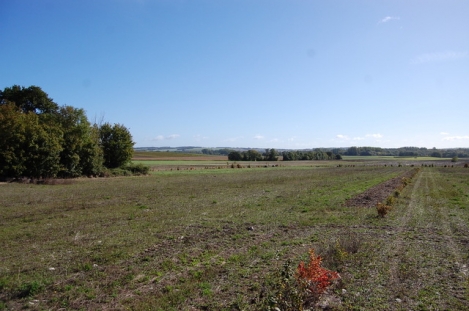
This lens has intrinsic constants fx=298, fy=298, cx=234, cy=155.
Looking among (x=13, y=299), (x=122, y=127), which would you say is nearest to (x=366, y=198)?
(x=13, y=299)

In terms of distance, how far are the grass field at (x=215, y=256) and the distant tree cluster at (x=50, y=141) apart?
19.8 m

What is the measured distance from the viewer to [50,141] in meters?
35.2

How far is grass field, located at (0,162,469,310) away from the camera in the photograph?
6258mm

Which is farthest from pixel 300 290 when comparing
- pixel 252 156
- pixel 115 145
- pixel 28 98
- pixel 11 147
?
pixel 252 156

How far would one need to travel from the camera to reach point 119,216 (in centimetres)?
1526

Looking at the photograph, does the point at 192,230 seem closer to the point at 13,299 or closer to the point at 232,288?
the point at 232,288

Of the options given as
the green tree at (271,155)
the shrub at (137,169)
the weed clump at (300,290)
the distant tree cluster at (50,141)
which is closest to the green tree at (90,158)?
the distant tree cluster at (50,141)

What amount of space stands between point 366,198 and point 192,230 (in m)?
14.8

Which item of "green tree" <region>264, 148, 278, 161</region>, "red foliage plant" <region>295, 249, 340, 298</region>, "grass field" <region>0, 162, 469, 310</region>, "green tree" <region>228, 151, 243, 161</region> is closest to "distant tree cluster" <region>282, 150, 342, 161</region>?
"green tree" <region>264, 148, 278, 161</region>

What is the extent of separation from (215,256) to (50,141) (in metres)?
34.0

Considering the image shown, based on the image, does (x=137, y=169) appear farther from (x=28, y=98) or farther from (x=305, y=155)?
(x=305, y=155)

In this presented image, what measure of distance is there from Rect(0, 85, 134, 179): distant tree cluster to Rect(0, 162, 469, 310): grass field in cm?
1982

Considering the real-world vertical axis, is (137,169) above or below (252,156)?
below

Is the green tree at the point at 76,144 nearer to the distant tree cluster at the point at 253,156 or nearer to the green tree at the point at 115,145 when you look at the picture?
the green tree at the point at 115,145
